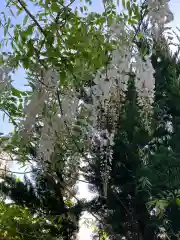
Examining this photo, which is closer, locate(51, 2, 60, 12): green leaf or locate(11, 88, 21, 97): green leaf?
locate(51, 2, 60, 12): green leaf

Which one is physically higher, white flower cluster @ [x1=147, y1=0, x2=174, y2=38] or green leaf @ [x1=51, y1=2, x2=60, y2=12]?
white flower cluster @ [x1=147, y1=0, x2=174, y2=38]

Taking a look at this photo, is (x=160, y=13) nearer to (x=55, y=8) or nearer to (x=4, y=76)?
(x=55, y=8)

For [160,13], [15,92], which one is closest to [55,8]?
[160,13]

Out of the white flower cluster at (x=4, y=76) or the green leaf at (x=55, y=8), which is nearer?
the green leaf at (x=55, y=8)

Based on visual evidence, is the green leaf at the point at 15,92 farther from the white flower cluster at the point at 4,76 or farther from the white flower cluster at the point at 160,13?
the white flower cluster at the point at 160,13

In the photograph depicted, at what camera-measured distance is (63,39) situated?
1494 mm

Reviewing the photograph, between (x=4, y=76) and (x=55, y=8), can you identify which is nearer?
(x=55, y=8)

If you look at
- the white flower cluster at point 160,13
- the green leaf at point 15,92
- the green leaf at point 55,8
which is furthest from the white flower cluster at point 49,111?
the white flower cluster at point 160,13

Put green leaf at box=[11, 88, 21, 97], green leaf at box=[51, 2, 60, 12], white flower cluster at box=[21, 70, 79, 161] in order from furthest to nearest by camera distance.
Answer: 1. green leaf at box=[11, 88, 21, 97]
2. white flower cluster at box=[21, 70, 79, 161]
3. green leaf at box=[51, 2, 60, 12]

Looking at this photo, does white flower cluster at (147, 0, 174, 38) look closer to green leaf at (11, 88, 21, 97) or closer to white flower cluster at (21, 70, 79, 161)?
white flower cluster at (21, 70, 79, 161)

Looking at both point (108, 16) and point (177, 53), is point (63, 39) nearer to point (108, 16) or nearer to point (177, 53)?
point (108, 16)

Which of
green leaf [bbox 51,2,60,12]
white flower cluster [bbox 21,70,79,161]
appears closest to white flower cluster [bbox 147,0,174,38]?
green leaf [bbox 51,2,60,12]

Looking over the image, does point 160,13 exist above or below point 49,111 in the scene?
above

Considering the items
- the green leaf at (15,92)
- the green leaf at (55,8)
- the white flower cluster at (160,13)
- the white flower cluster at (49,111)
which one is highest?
the white flower cluster at (160,13)
